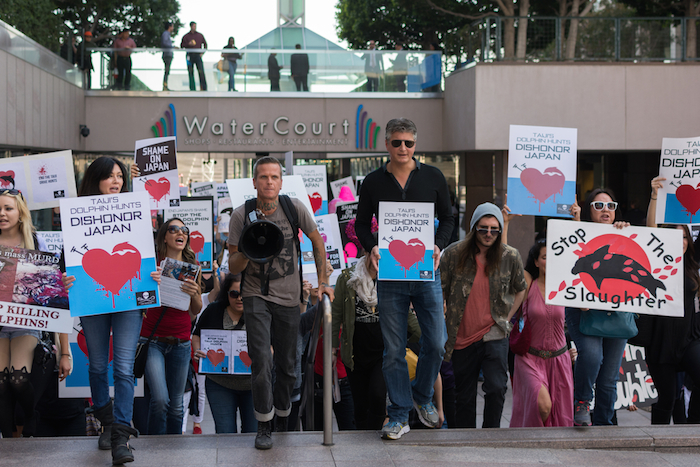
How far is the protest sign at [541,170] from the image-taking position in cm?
666

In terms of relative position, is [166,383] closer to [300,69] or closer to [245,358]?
[245,358]

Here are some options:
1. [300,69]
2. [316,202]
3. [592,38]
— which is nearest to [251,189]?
[316,202]

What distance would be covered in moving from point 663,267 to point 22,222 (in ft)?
15.4

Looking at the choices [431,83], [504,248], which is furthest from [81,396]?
[431,83]

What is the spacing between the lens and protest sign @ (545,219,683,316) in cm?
539

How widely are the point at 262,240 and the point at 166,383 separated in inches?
69.2

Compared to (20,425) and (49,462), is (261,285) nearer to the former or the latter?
(49,462)

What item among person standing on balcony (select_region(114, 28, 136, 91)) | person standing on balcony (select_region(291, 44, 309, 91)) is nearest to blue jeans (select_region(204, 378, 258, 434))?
person standing on balcony (select_region(291, 44, 309, 91))

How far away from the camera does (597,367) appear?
538 cm

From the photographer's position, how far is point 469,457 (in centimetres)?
477

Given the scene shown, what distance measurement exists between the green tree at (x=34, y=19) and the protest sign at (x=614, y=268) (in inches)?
676

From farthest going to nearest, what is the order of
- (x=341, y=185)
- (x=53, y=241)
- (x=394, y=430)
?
1. (x=341, y=185)
2. (x=53, y=241)
3. (x=394, y=430)

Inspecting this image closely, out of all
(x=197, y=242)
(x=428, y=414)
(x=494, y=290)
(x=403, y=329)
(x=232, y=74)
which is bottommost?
(x=428, y=414)

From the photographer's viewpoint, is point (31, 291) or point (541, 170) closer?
point (31, 291)
